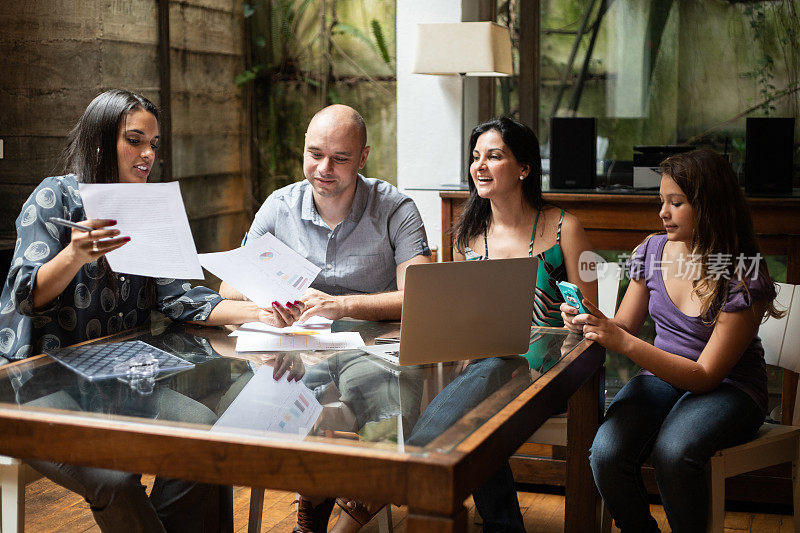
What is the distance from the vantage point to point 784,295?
2.43 m

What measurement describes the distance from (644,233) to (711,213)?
0.90 metres

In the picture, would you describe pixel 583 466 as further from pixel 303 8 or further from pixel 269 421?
pixel 303 8

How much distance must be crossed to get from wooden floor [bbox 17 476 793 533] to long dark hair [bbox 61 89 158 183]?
1.18 meters

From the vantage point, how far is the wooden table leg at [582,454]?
217 centimetres

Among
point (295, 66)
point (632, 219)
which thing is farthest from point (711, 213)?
point (295, 66)

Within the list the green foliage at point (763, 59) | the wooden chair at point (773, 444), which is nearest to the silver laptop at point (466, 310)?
the wooden chair at point (773, 444)

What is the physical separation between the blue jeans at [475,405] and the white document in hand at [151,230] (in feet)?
2.25

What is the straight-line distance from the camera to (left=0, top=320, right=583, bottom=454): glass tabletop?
1.34m

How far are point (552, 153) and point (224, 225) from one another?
6.55 feet

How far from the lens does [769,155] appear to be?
3.11 m

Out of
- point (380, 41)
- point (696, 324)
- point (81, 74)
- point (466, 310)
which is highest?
point (380, 41)

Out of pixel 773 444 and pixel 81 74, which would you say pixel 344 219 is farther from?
pixel 81 74

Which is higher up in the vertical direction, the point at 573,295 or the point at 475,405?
the point at 573,295

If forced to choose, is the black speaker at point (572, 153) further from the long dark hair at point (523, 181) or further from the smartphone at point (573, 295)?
the smartphone at point (573, 295)
